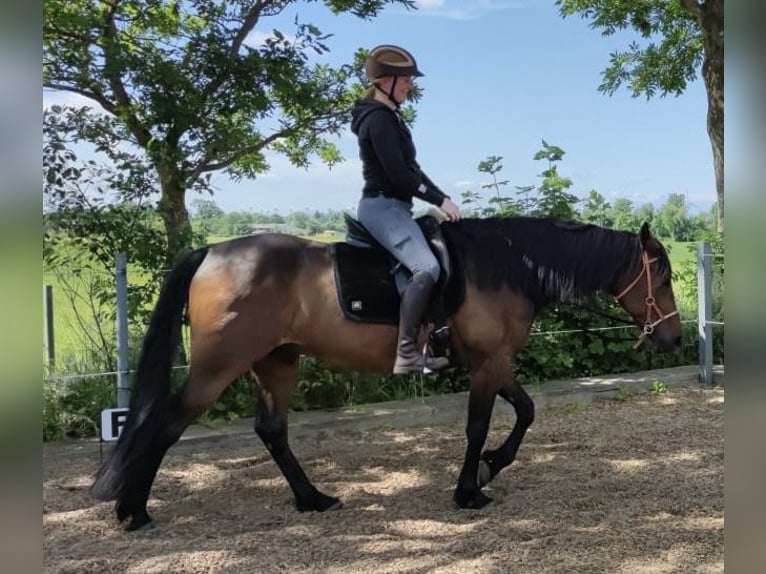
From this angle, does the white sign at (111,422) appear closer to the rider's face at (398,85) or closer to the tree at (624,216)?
the rider's face at (398,85)

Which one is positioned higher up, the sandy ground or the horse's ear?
the horse's ear

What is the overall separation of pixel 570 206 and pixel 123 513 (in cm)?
540

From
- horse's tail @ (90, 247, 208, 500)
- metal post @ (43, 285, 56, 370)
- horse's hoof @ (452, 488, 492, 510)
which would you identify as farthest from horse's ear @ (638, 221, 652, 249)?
metal post @ (43, 285, 56, 370)

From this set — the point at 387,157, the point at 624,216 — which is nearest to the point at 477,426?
the point at 387,157

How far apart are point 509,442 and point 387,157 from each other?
1882mm

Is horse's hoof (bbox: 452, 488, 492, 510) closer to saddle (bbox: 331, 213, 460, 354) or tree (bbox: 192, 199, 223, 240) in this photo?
saddle (bbox: 331, 213, 460, 354)

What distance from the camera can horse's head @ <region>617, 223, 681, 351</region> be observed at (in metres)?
4.29

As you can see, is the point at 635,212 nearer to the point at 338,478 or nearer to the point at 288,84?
the point at 288,84

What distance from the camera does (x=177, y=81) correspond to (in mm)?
5930

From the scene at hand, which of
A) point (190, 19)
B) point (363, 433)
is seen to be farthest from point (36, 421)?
point (190, 19)

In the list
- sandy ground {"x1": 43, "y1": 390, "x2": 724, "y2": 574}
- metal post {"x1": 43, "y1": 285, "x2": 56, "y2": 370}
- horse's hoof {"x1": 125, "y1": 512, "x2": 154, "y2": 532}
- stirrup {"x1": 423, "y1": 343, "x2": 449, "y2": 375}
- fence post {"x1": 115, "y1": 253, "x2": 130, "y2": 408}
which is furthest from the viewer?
metal post {"x1": 43, "y1": 285, "x2": 56, "y2": 370}

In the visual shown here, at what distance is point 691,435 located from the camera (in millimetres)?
5746

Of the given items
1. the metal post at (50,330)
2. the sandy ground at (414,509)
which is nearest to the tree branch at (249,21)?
the metal post at (50,330)

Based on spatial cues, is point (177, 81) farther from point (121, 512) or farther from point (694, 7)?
point (694, 7)
